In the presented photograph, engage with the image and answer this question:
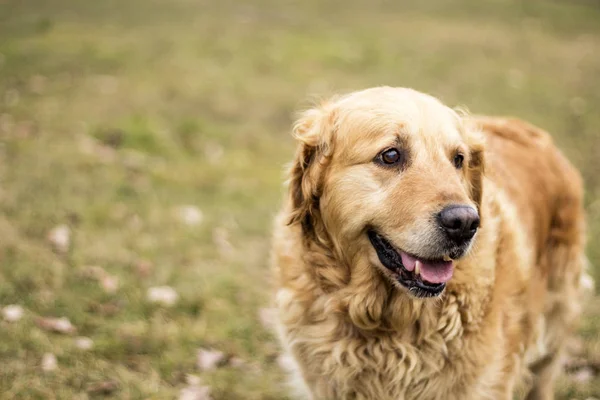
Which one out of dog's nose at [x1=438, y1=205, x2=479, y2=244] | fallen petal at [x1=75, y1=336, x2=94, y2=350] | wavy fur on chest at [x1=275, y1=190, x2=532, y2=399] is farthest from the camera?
fallen petal at [x1=75, y1=336, x2=94, y2=350]

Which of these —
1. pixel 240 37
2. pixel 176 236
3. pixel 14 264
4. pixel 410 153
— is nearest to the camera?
pixel 410 153

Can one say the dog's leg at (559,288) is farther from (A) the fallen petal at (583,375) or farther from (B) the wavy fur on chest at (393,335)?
(B) the wavy fur on chest at (393,335)

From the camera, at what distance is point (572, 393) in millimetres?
3824

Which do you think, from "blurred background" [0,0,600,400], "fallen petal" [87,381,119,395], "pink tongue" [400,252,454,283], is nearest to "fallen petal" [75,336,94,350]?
"blurred background" [0,0,600,400]

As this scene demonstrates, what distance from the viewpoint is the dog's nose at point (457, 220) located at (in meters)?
2.44

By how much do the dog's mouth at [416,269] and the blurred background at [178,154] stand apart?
1419mm

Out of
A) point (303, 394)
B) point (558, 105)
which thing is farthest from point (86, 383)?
point (558, 105)

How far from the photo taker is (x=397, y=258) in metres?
2.68

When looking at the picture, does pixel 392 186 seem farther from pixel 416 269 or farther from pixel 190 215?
pixel 190 215

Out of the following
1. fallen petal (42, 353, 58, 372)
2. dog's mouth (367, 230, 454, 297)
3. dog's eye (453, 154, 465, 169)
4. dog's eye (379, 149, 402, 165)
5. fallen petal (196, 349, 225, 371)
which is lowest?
fallen petal (196, 349, 225, 371)

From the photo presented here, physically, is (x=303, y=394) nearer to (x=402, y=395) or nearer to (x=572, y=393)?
(x=402, y=395)

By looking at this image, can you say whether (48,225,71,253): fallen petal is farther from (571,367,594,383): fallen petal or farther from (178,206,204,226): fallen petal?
(571,367,594,383): fallen petal

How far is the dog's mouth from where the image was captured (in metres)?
2.61

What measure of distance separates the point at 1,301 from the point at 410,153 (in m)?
2.93
